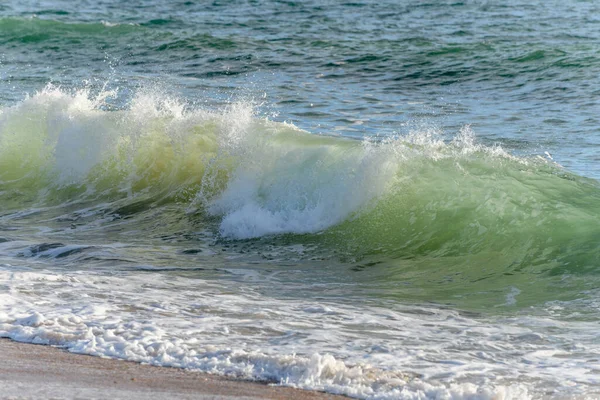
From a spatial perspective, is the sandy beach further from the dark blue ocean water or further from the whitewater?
the dark blue ocean water

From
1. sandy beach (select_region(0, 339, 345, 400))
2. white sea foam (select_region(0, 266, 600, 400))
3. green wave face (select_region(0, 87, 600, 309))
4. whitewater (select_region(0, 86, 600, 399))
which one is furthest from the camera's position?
green wave face (select_region(0, 87, 600, 309))

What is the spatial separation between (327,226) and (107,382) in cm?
391

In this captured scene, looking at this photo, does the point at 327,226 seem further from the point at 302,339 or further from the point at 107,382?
the point at 107,382

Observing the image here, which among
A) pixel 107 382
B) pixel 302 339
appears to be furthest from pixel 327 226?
pixel 107 382

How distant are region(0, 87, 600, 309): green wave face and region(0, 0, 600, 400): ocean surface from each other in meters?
0.02

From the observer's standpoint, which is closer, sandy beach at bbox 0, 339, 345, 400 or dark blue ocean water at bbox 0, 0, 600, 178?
sandy beach at bbox 0, 339, 345, 400

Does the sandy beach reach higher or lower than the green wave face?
lower

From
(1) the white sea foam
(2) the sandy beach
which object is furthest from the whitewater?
(2) the sandy beach

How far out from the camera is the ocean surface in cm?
461

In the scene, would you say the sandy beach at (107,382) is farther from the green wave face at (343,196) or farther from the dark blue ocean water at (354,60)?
the dark blue ocean water at (354,60)

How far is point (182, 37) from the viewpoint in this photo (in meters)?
20.9

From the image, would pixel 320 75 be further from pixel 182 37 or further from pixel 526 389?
pixel 526 389

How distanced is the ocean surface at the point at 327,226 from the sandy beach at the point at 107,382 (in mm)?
123

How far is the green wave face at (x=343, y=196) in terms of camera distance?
21.8ft
